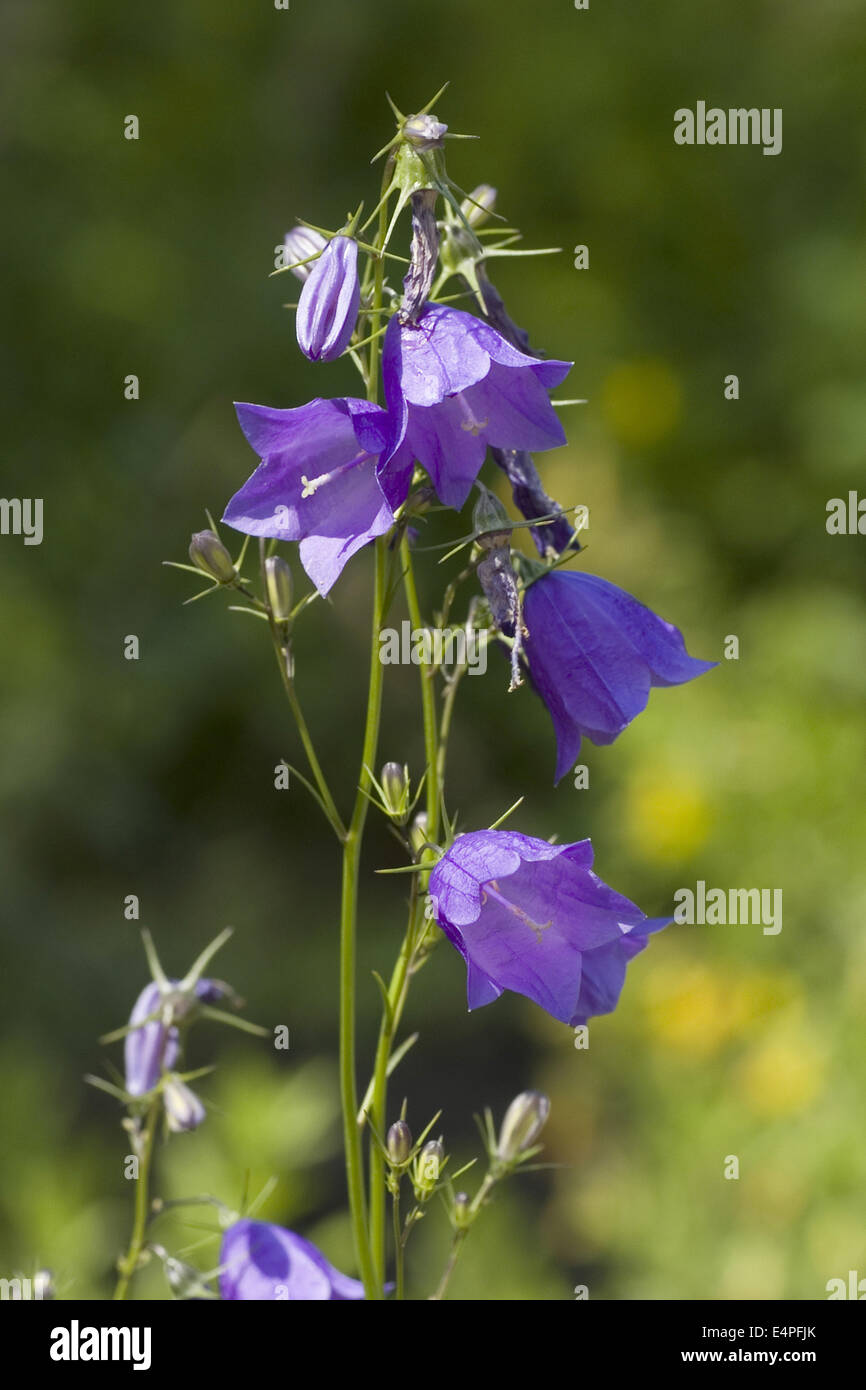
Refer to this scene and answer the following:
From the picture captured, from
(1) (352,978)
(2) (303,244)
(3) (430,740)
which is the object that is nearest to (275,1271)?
(1) (352,978)

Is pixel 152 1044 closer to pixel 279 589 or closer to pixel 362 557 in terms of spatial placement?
pixel 279 589

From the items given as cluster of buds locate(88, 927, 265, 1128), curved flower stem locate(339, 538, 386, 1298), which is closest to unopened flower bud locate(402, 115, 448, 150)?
curved flower stem locate(339, 538, 386, 1298)

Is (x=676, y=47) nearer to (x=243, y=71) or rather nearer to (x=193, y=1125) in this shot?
(x=243, y=71)

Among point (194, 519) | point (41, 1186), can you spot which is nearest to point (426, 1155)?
point (41, 1186)

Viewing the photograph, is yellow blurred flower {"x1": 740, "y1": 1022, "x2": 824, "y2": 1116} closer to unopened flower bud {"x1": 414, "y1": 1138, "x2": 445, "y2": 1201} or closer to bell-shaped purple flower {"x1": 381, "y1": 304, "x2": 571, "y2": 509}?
unopened flower bud {"x1": 414, "y1": 1138, "x2": 445, "y2": 1201}

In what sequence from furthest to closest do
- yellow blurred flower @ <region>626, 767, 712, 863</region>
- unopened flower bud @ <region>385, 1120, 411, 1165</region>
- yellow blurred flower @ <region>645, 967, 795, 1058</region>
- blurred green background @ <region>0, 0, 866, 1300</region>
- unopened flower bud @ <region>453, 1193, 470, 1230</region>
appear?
blurred green background @ <region>0, 0, 866, 1300</region> → yellow blurred flower @ <region>626, 767, 712, 863</region> → yellow blurred flower @ <region>645, 967, 795, 1058</region> → unopened flower bud @ <region>453, 1193, 470, 1230</region> → unopened flower bud @ <region>385, 1120, 411, 1165</region>

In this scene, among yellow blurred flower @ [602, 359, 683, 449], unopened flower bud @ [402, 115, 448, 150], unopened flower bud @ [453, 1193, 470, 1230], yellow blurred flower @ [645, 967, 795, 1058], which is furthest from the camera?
yellow blurred flower @ [602, 359, 683, 449]

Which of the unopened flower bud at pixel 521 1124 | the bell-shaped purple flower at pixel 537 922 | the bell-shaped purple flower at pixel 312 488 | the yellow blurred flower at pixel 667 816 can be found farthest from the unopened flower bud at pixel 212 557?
the yellow blurred flower at pixel 667 816
